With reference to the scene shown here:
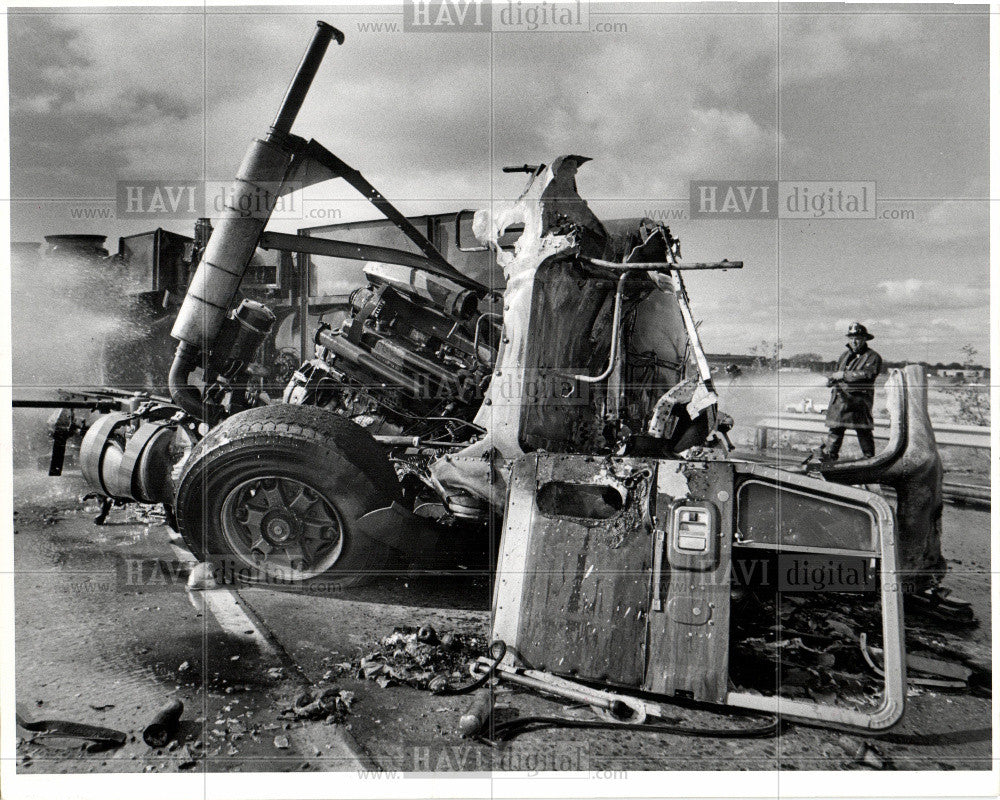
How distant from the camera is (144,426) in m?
4.17

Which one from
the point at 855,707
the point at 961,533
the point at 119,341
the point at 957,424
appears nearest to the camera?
the point at 855,707

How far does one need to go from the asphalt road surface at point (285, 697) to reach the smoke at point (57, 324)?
4.97 ft

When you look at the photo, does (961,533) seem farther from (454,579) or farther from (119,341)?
(119,341)

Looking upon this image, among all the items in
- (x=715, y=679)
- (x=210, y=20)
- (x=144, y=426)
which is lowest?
(x=715, y=679)

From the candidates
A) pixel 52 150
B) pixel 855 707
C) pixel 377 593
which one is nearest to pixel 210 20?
pixel 52 150

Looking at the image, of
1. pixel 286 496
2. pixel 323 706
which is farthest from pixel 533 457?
pixel 286 496

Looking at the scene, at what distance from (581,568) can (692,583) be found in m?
0.42

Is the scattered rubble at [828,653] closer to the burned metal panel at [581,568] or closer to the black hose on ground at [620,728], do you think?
the black hose on ground at [620,728]

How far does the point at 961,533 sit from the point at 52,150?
21.6 ft

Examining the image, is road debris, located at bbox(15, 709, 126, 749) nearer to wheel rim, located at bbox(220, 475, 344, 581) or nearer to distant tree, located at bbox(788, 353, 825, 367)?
wheel rim, located at bbox(220, 475, 344, 581)

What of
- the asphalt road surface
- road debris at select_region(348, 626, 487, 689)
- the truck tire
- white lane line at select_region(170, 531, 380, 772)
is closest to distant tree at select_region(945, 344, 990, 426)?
the asphalt road surface

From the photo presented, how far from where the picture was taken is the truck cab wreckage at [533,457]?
2428 mm

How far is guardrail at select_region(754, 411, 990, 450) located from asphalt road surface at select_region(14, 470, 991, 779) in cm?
218

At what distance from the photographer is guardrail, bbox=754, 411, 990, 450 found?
5.33 metres
